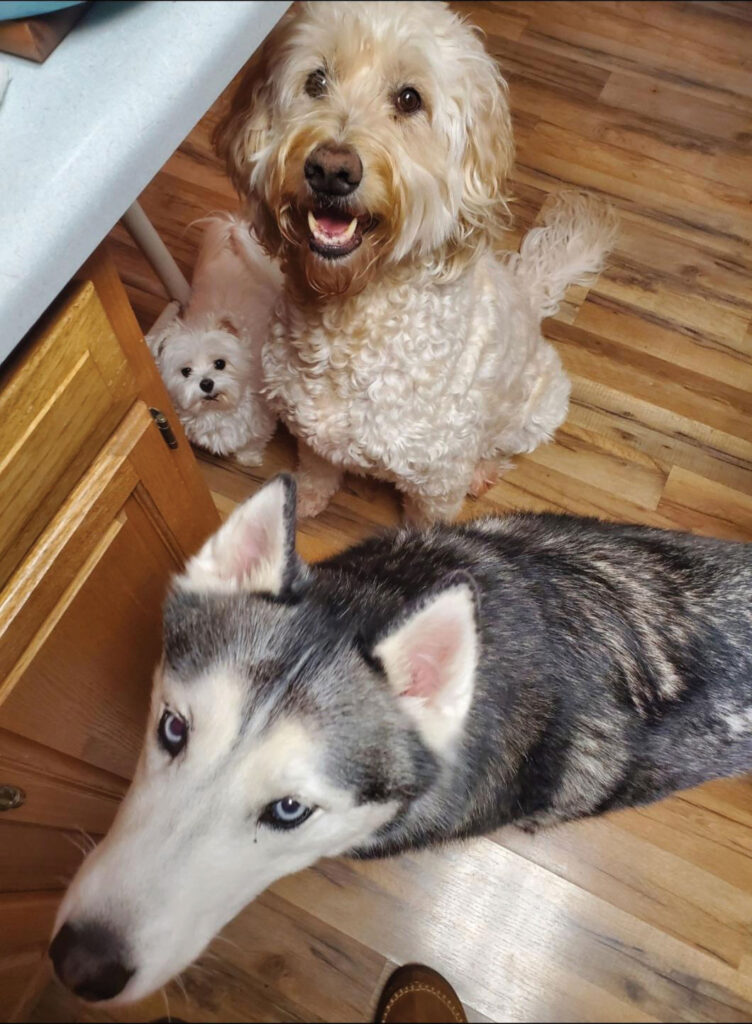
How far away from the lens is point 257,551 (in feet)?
3.36

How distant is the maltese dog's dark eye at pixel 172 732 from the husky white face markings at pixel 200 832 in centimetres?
2

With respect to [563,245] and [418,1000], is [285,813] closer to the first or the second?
[418,1000]

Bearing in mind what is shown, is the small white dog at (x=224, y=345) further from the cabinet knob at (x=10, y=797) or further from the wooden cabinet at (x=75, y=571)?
the cabinet knob at (x=10, y=797)

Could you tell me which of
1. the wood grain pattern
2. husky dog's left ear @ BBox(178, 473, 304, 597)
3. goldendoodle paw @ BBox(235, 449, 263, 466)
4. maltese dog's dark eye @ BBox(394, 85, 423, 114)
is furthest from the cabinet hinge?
goldendoodle paw @ BBox(235, 449, 263, 466)

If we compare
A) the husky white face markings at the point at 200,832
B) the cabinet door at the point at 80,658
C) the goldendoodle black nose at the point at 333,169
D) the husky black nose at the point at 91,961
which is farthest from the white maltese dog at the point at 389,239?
the husky black nose at the point at 91,961

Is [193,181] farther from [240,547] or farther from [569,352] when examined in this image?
[240,547]

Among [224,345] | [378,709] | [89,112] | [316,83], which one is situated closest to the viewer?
[89,112]

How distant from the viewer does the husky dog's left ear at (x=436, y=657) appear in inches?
33.7

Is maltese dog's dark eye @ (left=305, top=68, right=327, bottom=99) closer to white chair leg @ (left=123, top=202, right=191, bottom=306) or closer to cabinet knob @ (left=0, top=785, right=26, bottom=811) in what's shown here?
white chair leg @ (left=123, top=202, right=191, bottom=306)

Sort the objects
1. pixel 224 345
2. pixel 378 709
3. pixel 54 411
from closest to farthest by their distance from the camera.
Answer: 1. pixel 54 411
2. pixel 378 709
3. pixel 224 345

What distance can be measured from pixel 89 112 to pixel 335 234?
618 millimetres

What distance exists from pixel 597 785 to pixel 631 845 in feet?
1.84

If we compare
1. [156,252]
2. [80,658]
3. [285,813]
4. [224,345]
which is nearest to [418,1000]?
Result: [285,813]

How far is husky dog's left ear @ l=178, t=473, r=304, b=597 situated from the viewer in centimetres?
95
